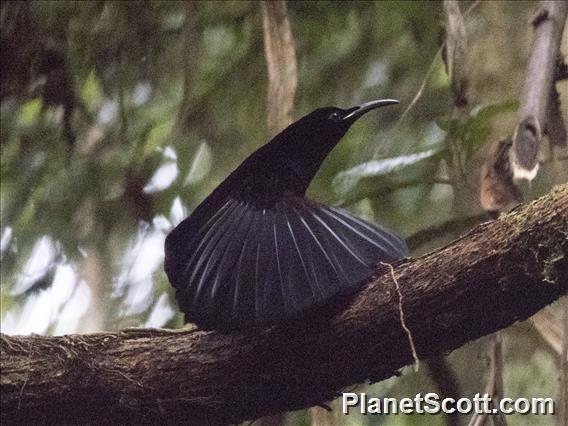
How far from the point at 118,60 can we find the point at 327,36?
611mm

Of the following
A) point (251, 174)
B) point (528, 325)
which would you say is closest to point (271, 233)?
point (251, 174)

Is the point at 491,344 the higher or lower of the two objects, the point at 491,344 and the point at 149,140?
the lower

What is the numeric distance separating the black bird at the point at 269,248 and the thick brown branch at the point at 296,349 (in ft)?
0.13

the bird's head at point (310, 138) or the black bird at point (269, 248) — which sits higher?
the bird's head at point (310, 138)

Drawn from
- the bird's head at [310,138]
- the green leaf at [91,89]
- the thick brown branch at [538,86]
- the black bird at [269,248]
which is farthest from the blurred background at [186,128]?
the black bird at [269,248]

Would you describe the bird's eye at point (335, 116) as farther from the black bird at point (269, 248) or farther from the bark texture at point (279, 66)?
the bark texture at point (279, 66)

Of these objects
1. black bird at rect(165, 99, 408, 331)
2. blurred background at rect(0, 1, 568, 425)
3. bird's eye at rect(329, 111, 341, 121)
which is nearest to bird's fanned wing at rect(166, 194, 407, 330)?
black bird at rect(165, 99, 408, 331)

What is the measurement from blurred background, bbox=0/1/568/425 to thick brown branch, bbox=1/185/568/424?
56 cm

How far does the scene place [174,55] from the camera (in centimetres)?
254

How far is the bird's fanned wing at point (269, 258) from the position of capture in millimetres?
1210

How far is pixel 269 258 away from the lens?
4.19ft

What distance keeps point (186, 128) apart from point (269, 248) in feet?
3.73

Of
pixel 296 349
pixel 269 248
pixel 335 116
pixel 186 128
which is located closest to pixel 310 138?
pixel 335 116

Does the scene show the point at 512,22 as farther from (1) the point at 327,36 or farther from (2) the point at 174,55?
(2) the point at 174,55
